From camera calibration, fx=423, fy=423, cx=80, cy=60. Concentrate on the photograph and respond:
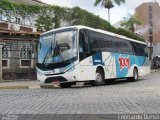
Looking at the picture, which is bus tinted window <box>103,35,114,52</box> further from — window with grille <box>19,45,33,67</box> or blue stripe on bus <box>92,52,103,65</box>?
window with grille <box>19,45,33,67</box>

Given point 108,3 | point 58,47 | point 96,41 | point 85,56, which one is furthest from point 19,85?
point 108,3

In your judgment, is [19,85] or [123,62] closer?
[19,85]

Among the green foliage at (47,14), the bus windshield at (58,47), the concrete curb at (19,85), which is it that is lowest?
the concrete curb at (19,85)

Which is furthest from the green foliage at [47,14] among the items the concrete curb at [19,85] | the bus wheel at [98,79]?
the bus wheel at [98,79]

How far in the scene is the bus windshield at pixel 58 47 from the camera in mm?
21359

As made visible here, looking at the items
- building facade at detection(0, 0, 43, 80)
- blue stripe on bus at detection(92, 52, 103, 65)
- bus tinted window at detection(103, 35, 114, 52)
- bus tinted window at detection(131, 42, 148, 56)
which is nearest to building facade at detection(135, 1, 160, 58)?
bus tinted window at detection(131, 42, 148, 56)

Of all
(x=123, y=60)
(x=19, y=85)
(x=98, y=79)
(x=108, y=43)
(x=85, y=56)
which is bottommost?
(x=19, y=85)

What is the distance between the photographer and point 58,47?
21.6 metres

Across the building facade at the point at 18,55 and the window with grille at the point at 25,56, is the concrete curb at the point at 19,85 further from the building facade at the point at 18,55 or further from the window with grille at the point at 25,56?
the window with grille at the point at 25,56

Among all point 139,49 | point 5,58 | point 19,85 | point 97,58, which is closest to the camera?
point 97,58

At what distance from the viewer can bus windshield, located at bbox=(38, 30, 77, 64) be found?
70.1 feet

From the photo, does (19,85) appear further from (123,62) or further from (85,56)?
(123,62)

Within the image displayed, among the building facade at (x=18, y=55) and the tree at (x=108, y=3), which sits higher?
the tree at (x=108, y=3)

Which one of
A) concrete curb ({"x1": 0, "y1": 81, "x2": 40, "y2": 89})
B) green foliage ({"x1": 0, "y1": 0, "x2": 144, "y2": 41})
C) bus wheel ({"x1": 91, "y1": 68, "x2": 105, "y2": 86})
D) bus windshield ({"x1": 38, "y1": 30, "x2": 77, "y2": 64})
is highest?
green foliage ({"x1": 0, "y1": 0, "x2": 144, "y2": 41})
